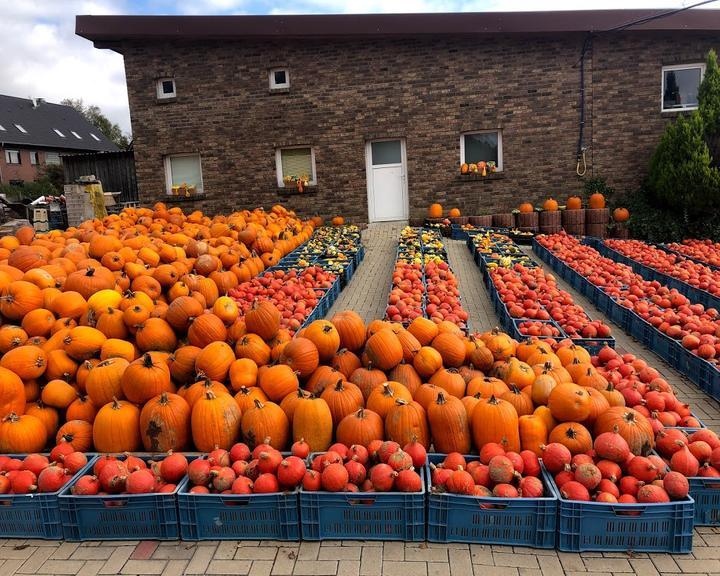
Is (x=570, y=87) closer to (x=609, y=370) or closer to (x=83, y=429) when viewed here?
(x=609, y=370)

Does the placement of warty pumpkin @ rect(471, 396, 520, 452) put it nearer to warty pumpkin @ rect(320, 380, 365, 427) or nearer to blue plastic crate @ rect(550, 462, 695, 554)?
blue plastic crate @ rect(550, 462, 695, 554)

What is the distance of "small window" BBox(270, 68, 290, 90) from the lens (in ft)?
50.3

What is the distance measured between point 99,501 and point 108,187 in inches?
791

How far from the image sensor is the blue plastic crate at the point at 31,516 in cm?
325

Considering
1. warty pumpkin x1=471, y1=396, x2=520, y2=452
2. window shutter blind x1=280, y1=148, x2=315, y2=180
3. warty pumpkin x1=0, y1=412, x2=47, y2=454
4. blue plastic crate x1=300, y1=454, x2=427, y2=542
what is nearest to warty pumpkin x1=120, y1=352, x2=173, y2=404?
warty pumpkin x1=0, y1=412, x2=47, y2=454

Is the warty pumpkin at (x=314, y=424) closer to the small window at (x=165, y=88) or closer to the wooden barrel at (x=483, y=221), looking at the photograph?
the wooden barrel at (x=483, y=221)

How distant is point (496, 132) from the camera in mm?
15289

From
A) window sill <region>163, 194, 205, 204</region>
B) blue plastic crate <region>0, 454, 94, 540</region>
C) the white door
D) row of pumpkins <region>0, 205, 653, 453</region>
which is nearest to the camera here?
blue plastic crate <region>0, 454, 94, 540</region>

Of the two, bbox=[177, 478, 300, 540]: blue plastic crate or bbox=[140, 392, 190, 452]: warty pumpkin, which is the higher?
bbox=[140, 392, 190, 452]: warty pumpkin

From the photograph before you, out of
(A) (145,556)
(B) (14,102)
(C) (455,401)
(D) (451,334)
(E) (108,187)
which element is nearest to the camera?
(A) (145,556)

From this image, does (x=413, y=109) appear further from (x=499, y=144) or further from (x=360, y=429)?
(x=360, y=429)

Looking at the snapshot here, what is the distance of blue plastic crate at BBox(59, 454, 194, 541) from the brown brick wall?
1317cm

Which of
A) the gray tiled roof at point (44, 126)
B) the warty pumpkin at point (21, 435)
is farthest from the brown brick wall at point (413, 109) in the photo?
the gray tiled roof at point (44, 126)

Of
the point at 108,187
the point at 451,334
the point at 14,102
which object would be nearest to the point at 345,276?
the point at 451,334
